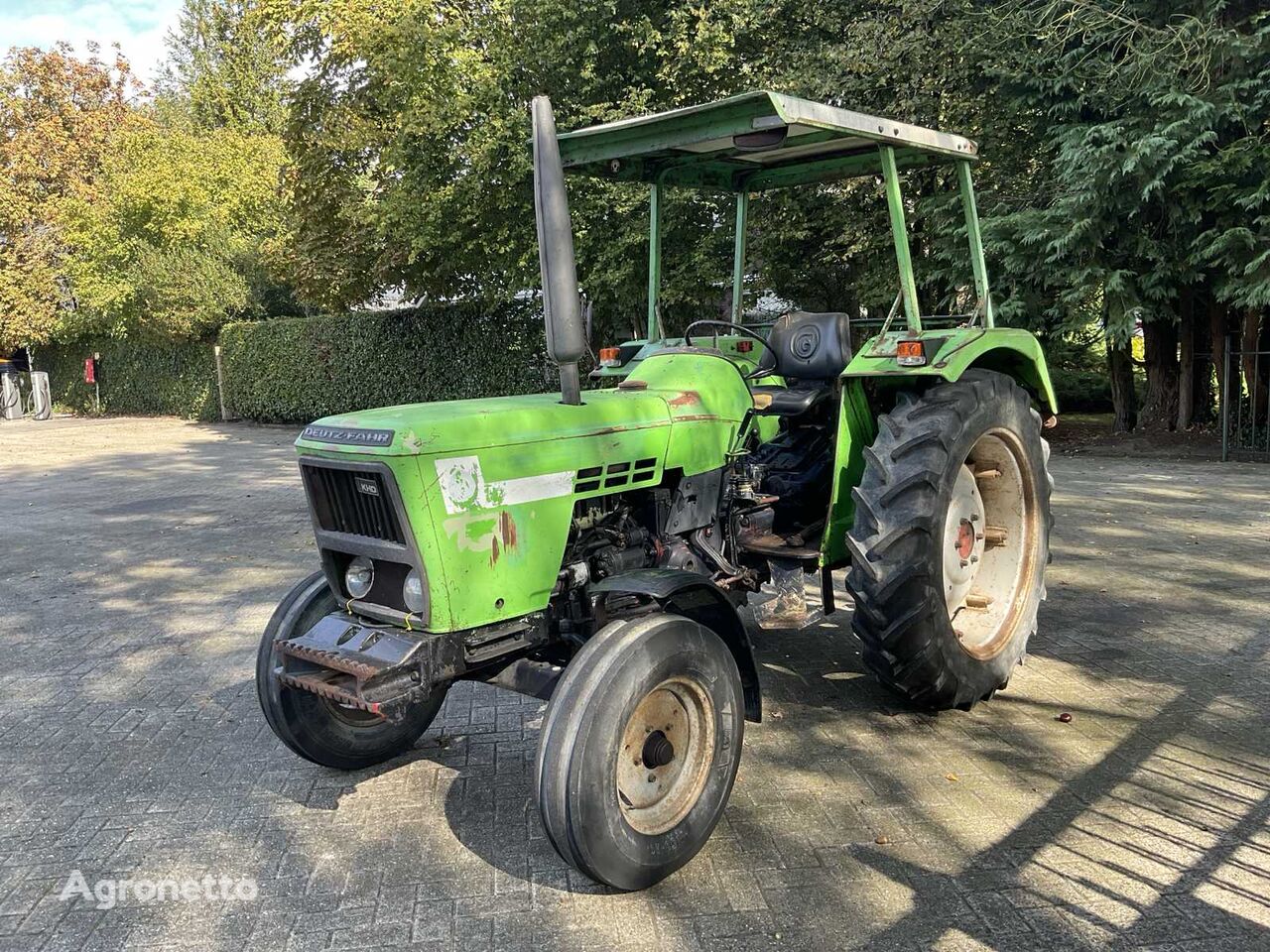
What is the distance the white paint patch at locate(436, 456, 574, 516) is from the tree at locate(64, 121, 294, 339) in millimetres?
18928

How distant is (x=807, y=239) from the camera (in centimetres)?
1301

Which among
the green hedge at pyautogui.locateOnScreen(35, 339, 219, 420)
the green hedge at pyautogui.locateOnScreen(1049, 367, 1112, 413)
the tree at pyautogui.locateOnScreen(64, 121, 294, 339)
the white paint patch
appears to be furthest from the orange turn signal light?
the green hedge at pyautogui.locateOnScreen(35, 339, 219, 420)

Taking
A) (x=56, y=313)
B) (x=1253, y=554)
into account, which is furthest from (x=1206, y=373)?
(x=56, y=313)

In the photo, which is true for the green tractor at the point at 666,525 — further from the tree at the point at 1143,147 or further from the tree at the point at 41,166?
the tree at the point at 41,166

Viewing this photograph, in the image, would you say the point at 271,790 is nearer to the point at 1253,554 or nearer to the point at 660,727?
the point at 660,727

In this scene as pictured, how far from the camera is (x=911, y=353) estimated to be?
12.9 feet

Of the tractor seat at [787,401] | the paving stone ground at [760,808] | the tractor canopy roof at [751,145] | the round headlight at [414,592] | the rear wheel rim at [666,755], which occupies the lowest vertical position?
the paving stone ground at [760,808]

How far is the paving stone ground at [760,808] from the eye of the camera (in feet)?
8.93

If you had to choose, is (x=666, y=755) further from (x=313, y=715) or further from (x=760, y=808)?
(x=313, y=715)

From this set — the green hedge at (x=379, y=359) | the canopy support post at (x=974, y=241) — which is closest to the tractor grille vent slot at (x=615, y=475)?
the canopy support post at (x=974, y=241)

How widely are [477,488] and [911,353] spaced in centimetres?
197

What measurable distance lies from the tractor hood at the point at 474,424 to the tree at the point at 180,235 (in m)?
18.6

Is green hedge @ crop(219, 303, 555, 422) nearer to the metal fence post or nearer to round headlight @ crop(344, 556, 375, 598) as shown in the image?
the metal fence post

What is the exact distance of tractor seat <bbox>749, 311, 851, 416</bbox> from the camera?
A: 454cm
